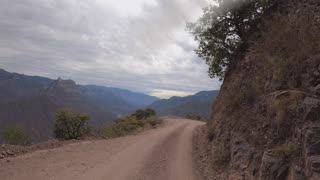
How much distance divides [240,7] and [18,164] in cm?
1513

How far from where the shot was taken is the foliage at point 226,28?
2453cm

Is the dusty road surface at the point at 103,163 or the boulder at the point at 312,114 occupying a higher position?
the boulder at the point at 312,114

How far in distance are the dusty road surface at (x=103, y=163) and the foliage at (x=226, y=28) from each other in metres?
6.57

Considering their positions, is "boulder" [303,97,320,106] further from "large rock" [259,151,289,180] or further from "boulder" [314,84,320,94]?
"large rock" [259,151,289,180]

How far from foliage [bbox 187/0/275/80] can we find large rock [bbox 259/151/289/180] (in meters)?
13.4

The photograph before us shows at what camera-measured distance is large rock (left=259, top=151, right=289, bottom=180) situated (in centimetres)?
1077

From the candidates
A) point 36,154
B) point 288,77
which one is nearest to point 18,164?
point 36,154

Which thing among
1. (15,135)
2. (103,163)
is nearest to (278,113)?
(103,163)

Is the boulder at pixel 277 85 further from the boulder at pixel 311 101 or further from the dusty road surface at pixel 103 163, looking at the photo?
the dusty road surface at pixel 103 163

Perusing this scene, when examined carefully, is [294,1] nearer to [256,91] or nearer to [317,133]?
[256,91]

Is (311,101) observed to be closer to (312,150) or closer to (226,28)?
(312,150)

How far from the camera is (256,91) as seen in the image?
1583cm

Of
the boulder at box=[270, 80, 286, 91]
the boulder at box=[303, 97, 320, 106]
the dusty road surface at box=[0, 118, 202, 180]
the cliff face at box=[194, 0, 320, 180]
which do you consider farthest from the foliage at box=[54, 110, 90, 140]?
the boulder at box=[303, 97, 320, 106]

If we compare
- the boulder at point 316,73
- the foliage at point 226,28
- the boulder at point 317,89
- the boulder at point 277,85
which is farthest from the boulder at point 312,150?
the foliage at point 226,28
